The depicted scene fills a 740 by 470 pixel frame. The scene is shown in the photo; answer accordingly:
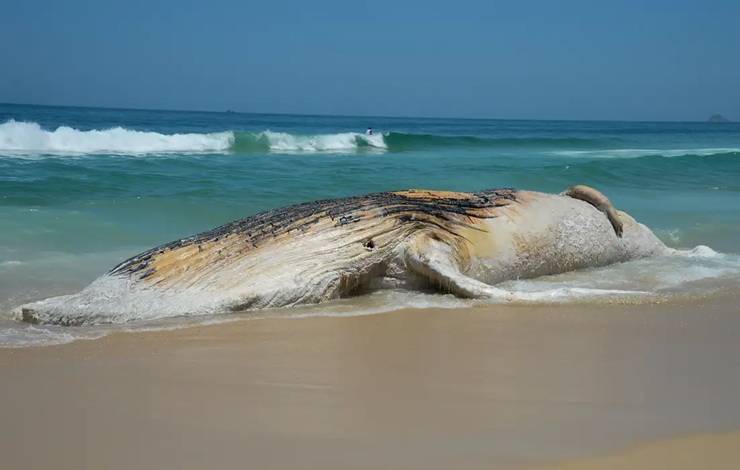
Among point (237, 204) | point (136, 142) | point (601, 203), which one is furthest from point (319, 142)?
point (601, 203)

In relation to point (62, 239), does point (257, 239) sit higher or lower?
higher

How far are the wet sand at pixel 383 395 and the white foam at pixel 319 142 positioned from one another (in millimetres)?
29107

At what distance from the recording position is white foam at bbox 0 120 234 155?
2747 cm

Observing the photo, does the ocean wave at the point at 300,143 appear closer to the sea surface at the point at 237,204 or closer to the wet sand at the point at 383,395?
the sea surface at the point at 237,204

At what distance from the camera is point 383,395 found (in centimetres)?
401

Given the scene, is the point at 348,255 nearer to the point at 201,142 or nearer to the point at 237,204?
the point at 237,204

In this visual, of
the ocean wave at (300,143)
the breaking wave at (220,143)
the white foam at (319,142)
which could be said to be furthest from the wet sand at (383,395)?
the white foam at (319,142)

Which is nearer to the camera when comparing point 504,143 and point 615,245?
point 615,245

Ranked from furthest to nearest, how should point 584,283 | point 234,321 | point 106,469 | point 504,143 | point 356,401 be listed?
point 504,143 < point 584,283 < point 234,321 < point 356,401 < point 106,469

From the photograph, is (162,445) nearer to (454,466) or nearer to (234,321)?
(454,466)

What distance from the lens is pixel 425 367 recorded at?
14.9 ft

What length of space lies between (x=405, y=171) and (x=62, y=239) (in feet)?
42.1

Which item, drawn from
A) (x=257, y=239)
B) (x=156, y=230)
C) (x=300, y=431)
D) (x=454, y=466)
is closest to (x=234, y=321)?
(x=257, y=239)

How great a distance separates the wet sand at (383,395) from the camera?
3.28m
